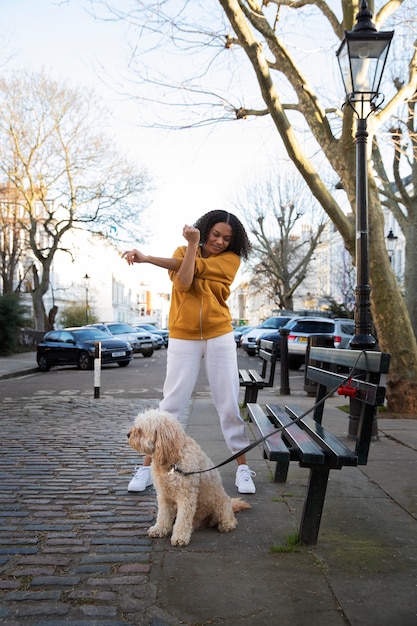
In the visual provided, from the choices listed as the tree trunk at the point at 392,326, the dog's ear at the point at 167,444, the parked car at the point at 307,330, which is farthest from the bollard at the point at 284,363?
the dog's ear at the point at 167,444

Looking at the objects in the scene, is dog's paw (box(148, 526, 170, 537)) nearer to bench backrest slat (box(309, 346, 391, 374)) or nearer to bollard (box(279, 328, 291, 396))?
bench backrest slat (box(309, 346, 391, 374))

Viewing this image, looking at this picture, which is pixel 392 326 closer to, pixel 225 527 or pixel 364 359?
pixel 364 359

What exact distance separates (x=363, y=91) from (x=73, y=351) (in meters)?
16.0

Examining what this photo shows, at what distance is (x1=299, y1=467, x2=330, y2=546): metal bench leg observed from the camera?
339 centimetres

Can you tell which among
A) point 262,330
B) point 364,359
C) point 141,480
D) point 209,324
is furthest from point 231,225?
point 262,330

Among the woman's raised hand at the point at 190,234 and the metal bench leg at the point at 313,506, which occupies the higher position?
the woman's raised hand at the point at 190,234

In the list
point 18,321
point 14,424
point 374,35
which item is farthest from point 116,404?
point 18,321

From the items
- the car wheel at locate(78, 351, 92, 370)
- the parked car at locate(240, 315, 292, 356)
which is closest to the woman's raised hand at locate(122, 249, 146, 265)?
the car wheel at locate(78, 351, 92, 370)

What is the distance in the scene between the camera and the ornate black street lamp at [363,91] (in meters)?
6.54

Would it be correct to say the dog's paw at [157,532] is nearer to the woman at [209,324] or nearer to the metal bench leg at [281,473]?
the woman at [209,324]

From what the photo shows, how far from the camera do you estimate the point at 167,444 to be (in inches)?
134

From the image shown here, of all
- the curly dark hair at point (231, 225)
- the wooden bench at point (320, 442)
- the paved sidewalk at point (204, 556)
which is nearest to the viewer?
the paved sidewalk at point (204, 556)

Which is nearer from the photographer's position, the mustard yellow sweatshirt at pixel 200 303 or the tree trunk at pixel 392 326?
the mustard yellow sweatshirt at pixel 200 303

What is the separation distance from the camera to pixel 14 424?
8.13m
